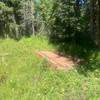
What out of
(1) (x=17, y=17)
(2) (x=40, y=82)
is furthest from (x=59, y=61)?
(1) (x=17, y=17)

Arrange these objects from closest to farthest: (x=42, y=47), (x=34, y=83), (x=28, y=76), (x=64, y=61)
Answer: (x=34, y=83) → (x=28, y=76) → (x=64, y=61) → (x=42, y=47)

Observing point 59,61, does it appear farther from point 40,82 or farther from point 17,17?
point 17,17

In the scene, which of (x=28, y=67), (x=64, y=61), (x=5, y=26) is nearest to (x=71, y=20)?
(x=64, y=61)

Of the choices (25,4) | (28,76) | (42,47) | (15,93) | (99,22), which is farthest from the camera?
(25,4)

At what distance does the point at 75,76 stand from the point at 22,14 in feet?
88.1

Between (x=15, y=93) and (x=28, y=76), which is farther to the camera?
(x=28, y=76)

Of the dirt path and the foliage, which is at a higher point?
the dirt path

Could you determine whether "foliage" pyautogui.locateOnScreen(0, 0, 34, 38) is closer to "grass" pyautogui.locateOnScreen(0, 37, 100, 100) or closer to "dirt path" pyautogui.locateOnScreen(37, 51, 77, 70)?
"dirt path" pyautogui.locateOnScreen(37, 51, 77, 70)

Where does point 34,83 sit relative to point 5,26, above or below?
above

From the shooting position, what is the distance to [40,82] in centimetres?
1009

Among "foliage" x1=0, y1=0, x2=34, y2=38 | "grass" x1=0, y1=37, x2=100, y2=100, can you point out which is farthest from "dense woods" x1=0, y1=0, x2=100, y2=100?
"foliage" x1=0, y1=0, x2=34, y2=38

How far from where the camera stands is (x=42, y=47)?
18219mm

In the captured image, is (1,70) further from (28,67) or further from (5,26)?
(5,26)

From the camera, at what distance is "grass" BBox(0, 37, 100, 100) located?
892 cm
